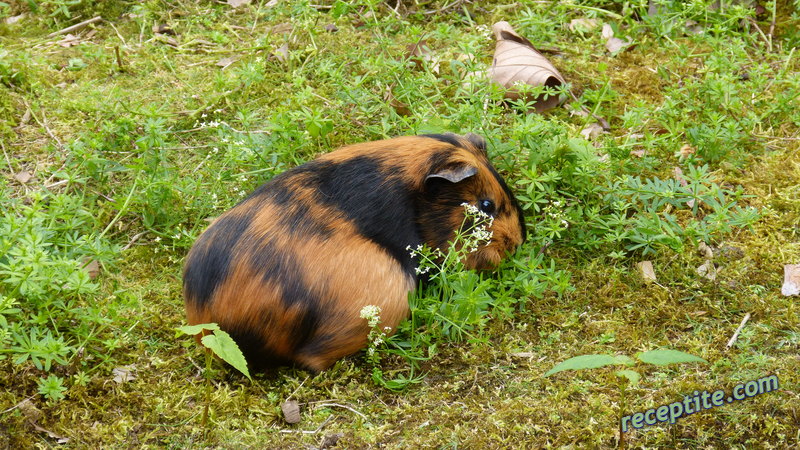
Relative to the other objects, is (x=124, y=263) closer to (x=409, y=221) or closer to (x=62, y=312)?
(x=62, y=312)

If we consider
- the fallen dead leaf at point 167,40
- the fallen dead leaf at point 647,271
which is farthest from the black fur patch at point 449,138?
the fallen dead leaf at point 167,40

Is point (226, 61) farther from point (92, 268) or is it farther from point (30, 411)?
point (30, 411)

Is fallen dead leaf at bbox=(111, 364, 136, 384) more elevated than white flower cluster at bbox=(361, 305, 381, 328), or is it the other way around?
white flower cluster at bbox=(361, 305, 381, 328)

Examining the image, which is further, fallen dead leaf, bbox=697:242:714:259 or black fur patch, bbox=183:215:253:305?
fallen dead leaf, bbox=697:242:714:259

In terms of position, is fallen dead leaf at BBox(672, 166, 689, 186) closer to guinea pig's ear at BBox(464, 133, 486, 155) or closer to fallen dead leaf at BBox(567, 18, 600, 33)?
guinea pig's ear at BBox(464, 133, 486, 155)

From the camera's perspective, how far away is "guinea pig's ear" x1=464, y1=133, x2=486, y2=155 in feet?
15.0

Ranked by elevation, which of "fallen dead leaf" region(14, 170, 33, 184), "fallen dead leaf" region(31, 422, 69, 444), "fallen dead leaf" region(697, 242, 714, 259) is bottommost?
"fallen dead leaf" region(697, 242, 714, 259)

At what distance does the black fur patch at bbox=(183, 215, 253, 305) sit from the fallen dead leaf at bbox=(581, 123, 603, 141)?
2.48m

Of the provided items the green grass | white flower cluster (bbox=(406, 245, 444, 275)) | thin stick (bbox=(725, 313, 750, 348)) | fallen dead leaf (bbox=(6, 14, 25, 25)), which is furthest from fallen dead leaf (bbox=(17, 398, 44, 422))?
fallen dead leaf (bbox=(6, 14, 25, 25))

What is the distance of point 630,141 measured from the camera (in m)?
5.19

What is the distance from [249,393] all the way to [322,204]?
94cm

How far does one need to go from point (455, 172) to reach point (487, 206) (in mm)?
325

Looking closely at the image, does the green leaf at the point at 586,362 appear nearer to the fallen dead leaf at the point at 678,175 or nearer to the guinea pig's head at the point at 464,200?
the guinea pig's head at the point at 464,200

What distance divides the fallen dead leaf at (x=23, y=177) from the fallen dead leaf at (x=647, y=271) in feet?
12.1
